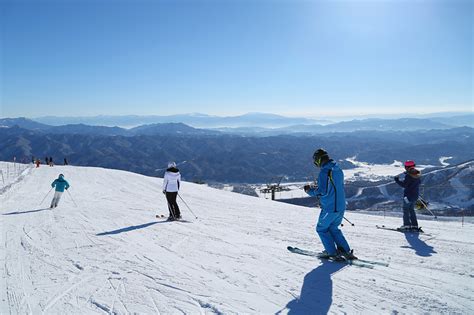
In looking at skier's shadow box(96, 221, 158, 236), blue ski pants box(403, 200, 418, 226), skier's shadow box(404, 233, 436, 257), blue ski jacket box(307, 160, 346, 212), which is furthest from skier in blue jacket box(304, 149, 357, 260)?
skier's shadow box(96, 221, 158, 236)

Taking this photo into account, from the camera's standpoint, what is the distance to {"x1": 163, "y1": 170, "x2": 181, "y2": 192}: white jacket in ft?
37.6

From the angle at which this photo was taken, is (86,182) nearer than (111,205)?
No

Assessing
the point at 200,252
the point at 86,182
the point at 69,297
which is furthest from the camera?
the point at 86,182

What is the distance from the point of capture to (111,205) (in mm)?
15250

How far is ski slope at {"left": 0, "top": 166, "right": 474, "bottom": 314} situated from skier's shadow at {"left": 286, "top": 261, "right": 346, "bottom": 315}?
2 cm

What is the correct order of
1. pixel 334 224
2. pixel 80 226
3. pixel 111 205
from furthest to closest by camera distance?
pixel 111 205 → pixel 80 226 → pixel 334 224

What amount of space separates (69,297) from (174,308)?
1.73m

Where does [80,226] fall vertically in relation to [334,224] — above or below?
below

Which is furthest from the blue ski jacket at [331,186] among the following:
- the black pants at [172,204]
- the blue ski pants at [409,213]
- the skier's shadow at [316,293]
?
the black pants at [172,204]

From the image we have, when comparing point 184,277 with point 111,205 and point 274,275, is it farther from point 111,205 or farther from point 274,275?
point 111,205

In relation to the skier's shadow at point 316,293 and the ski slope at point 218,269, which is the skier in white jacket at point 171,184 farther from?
the skier's shadow at point 316,293

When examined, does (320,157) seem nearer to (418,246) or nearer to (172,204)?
(418,246)

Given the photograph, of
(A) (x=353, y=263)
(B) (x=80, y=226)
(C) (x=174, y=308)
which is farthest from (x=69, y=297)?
(B) (x=80, y=226)

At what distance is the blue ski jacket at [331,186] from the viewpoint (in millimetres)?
6051
